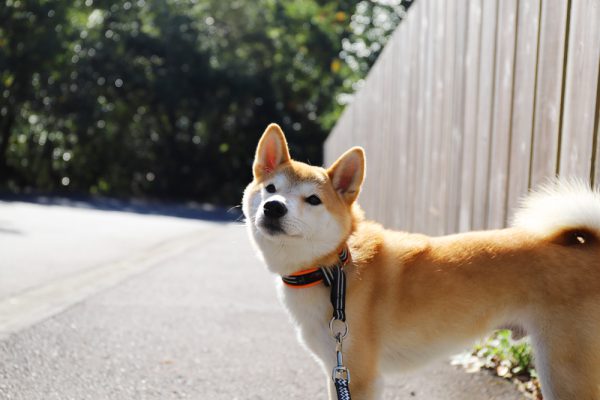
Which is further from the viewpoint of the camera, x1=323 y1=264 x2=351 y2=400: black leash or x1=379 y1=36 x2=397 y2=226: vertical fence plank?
x1=379 y1=36 x2=397 y2=226: vertical fence plank

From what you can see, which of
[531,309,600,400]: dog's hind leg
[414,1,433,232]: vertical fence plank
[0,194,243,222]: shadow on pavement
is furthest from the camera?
[0,194,243,222]: shadow on pavement

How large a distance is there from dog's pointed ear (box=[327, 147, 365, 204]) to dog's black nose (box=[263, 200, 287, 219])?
0.37m

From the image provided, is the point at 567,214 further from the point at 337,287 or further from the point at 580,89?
the point at 337,287

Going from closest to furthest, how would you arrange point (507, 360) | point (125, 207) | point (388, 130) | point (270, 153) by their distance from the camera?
point (270, 153)
point (507, 360)
point (388, 130)
point (125, 207)

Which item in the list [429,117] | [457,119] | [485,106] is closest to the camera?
[485,106]

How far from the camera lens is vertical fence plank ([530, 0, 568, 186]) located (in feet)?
8.88

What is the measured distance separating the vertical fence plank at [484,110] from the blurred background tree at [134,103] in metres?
20.5

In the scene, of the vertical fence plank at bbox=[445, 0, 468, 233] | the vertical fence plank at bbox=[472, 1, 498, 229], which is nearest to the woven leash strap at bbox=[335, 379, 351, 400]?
the vertical fence plank at bbox=[472, 1, 498, 229]

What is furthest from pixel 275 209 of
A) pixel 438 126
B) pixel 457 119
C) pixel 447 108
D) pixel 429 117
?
pixel 429 117

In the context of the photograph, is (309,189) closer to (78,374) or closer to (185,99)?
(78,374)

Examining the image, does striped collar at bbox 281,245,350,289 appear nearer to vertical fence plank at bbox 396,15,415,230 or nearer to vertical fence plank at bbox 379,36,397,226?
vertical fence plank at bbox 396,15,415,230

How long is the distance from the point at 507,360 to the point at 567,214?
4.15 ft

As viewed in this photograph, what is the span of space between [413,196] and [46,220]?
8.22 meters

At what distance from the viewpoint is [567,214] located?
92.8 inches
